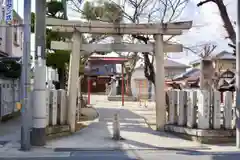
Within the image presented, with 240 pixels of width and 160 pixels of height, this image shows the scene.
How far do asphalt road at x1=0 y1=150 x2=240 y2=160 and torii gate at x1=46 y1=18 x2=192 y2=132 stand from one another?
304 centimetres

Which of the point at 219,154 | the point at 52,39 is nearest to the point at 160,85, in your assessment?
the point at 219,154

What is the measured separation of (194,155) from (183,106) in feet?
8.74

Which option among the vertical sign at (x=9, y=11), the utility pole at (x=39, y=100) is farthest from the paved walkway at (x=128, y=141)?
the vertical sign at (x=9, y=11)

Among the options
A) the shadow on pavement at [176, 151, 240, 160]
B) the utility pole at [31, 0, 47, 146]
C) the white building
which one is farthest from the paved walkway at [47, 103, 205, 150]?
the white building

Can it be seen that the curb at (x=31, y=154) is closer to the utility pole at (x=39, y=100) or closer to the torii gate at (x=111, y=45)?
the utility pole at (x=39, y=100)

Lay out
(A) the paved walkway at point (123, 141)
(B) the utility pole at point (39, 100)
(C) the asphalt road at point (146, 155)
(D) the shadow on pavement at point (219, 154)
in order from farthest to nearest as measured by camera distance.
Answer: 1. (A) the paved walkway at point (123, 141)
2. (B) the utility pole at point (39, 100)
3. (D) the shadow on pavement at point (219, 154)
4. (C) the asphalt road at point (146, 155)

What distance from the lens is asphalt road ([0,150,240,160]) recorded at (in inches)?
339

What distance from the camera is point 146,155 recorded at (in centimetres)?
902

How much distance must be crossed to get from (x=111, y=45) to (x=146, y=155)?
4740mm

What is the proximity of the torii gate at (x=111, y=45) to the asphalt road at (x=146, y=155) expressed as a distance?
120 inches

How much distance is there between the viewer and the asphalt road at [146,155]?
8615mm

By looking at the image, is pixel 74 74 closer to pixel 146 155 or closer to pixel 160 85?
pixel 160 85

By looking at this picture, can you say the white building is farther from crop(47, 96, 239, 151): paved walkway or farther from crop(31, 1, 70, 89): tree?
crop(47, 96, 239, 151): paved walkway

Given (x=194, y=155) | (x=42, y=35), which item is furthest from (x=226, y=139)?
(x=42, y=35)
